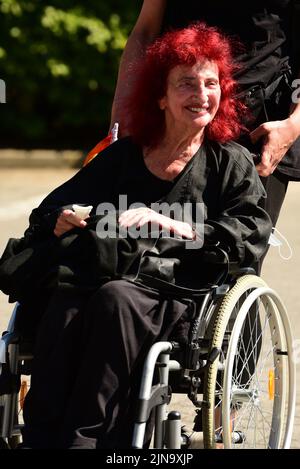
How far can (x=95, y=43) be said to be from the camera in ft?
49.9

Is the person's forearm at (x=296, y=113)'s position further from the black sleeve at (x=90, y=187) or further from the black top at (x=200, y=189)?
the black sleeve at (x=90, y=187)

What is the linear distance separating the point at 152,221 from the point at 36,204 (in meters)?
8.07

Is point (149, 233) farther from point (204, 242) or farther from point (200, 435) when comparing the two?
point (200, 435)

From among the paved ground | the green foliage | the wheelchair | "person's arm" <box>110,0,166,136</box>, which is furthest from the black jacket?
the green foliage

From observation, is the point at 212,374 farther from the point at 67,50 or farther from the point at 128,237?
the point at 67,50

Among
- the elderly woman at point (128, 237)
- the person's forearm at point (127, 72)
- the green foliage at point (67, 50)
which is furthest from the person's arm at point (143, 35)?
the green foliage at point (67, 50)

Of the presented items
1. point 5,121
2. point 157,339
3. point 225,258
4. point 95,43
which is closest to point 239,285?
point 225,258

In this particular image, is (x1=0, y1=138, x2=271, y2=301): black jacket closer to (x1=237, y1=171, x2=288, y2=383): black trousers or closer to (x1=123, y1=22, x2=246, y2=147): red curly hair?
(x1=123, y1=22, x2=246, y2=147): red curly hair

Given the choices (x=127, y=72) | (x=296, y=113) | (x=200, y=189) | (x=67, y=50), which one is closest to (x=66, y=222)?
(x=200, y=189)

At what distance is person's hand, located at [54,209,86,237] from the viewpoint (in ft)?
13.2

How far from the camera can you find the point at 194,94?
4.18 metres

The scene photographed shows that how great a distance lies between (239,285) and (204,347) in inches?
10.5

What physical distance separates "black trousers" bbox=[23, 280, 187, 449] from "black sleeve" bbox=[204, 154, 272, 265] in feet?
0.89

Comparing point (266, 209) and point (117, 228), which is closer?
point (117, 228)
